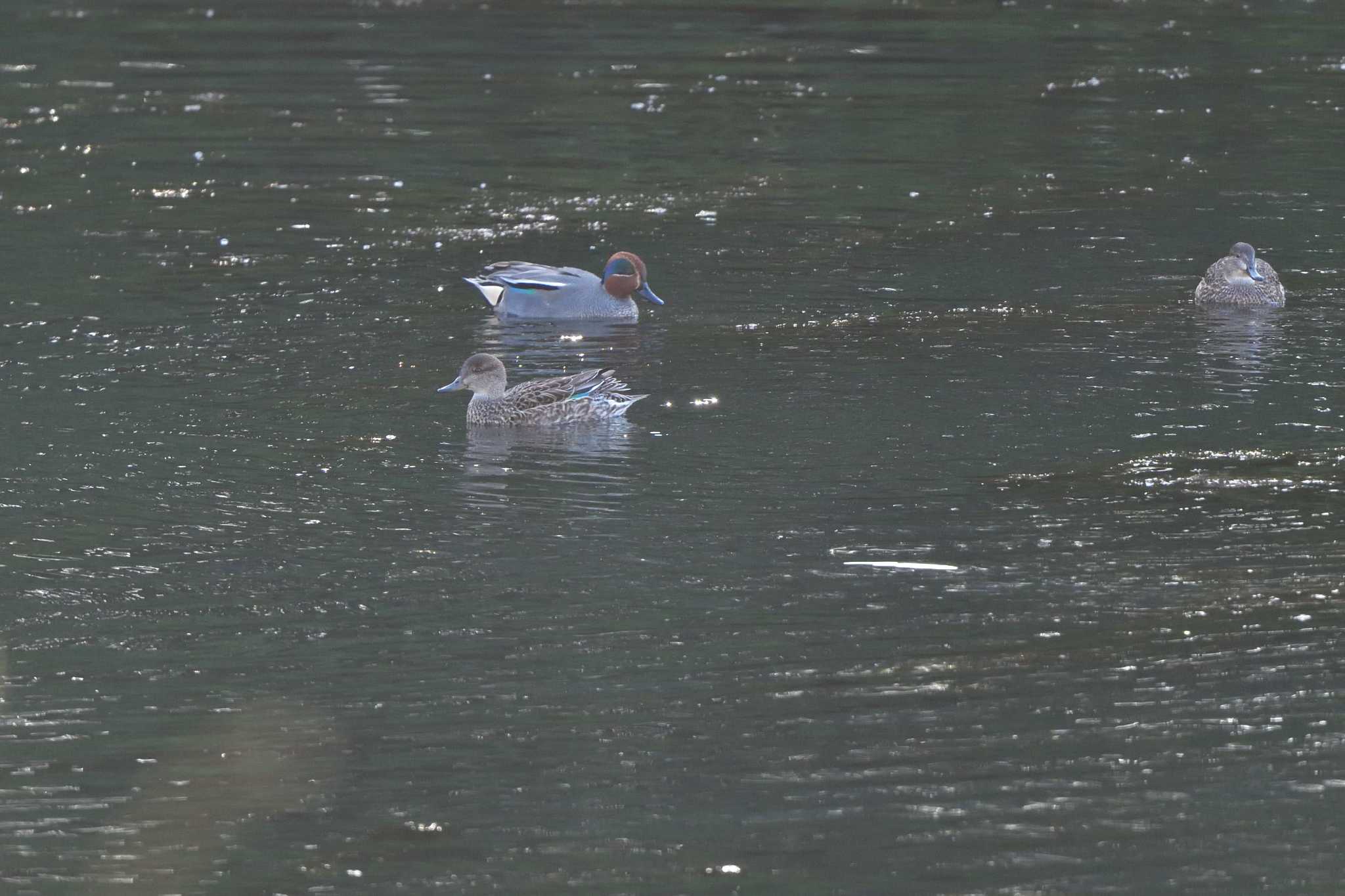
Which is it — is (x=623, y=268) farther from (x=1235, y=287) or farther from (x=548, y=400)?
(x=1235, y=287)

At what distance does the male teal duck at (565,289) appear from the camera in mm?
17109

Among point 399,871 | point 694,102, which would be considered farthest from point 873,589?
point 694,102

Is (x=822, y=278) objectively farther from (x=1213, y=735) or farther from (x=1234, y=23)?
(x=1234, y=23)

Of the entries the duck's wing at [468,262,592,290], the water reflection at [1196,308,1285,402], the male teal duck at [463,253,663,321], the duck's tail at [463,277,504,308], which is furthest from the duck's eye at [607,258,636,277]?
the water reflection at [1196,308,1285,402]

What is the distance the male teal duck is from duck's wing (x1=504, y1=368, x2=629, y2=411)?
319cm

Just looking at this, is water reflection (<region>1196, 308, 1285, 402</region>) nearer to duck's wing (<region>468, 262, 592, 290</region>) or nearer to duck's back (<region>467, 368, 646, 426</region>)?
duck's back (<region>467, 368, 646, 426</region>)

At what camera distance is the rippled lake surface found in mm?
7789

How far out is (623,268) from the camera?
1722 centimetres

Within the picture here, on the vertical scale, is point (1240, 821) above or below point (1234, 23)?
below

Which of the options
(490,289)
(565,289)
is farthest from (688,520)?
(490,289)

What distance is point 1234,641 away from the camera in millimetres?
9414

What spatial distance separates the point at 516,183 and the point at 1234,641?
14434mm

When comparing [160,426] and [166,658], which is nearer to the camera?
[166,658]

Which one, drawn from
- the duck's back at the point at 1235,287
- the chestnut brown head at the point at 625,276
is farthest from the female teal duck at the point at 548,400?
the duck's back at the point at 1235,287
